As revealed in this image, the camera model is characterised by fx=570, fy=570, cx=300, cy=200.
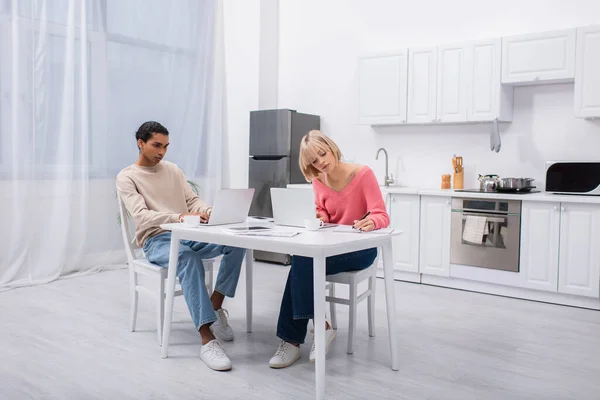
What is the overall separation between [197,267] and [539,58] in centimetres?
309

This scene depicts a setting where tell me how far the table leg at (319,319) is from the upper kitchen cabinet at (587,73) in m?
2.90

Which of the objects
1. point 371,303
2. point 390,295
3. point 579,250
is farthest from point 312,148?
point 579,250

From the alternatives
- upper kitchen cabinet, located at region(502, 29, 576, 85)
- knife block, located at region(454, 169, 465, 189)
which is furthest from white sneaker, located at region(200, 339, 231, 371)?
upper kitchen cabinet, located at region(502, 29, 576, 85)

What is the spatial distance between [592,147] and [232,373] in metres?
3.33

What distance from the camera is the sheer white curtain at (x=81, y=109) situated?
4.34 m

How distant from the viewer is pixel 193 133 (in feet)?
19.2

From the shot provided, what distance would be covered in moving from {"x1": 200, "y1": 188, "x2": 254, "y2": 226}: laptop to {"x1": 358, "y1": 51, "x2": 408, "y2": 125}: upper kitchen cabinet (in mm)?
2499

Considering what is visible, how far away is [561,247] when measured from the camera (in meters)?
4.09

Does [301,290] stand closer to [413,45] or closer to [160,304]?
[160,304]

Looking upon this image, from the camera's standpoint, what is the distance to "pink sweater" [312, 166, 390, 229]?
2.85 meters

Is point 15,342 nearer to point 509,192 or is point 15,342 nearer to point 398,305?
point 398,305

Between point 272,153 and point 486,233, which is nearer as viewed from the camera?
point 486,233

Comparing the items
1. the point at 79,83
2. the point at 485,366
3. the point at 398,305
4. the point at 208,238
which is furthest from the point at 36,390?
the point at 79,83

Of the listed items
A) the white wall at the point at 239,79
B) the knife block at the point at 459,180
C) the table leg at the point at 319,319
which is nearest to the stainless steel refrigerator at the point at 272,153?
the white wall at the point at 239,79
